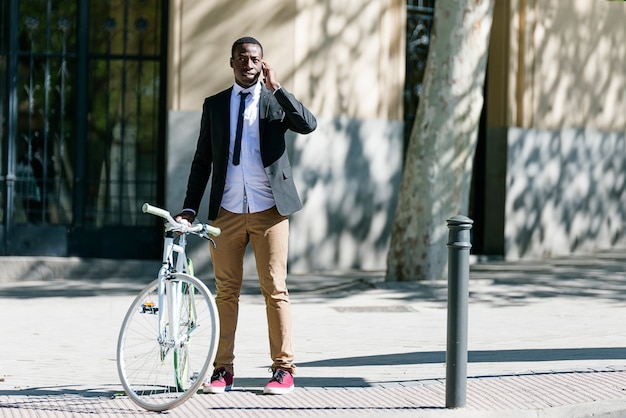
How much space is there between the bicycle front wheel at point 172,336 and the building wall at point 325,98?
7.30m

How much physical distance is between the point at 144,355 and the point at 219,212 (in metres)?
0.91

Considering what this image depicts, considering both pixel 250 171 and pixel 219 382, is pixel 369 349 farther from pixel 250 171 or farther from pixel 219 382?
pixel 250 171

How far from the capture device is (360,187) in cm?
1462

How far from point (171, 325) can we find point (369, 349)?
8.45 feet

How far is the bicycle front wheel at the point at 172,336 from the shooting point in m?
6.09

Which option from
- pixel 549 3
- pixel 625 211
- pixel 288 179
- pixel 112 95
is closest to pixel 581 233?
pixel 625 211

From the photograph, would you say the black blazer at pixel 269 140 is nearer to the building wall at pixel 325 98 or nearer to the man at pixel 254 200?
the man at pixel 254 200

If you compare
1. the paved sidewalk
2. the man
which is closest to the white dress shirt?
the man

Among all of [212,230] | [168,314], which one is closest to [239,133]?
[212,230]

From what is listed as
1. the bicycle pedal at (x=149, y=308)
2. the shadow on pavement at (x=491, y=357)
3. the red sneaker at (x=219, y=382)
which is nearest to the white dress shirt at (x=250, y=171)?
the bicycle pedal at (x=149, y=308)

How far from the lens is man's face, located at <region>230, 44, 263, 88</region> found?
6359 millimetres

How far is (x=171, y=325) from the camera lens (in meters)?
6.20

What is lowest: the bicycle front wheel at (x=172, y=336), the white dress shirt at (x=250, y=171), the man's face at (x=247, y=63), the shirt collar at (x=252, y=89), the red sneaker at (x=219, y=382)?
the red sneaker at (x=219, y=382)

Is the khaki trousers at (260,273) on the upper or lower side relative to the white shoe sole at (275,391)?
upper
